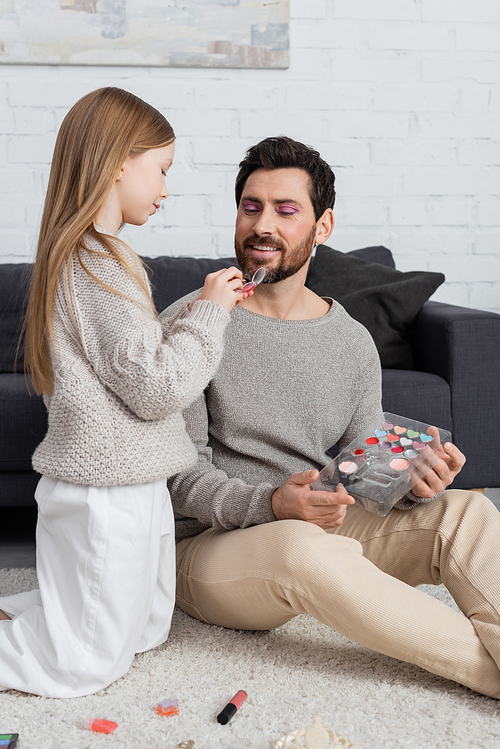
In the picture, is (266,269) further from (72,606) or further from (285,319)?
(72,606)

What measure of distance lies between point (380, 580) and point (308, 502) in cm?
16

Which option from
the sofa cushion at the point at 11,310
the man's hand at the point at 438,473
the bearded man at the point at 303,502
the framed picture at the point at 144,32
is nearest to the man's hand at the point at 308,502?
the bearded man at the point at 303,502

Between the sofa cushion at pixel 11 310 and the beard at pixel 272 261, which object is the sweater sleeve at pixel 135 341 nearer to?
the beard at pixel 272 261

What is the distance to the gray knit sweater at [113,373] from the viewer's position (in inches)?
40.8

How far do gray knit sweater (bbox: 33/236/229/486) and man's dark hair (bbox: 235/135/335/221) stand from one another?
439mm

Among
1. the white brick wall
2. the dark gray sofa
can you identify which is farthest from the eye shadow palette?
the white brick wall

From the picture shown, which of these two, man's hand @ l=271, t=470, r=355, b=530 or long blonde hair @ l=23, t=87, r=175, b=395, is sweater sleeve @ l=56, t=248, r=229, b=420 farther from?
man's hand @ l=271, t=470, r=355, b=530

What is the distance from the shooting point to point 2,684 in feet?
3.53

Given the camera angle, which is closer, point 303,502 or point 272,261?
point 303,502

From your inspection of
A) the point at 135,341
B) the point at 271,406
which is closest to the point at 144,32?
the point at 271,406

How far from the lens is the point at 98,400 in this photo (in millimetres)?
1062

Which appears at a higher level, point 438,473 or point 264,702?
point 438,473

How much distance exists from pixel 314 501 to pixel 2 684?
1.81 feet

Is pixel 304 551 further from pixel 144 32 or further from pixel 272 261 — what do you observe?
pixel 144 32
